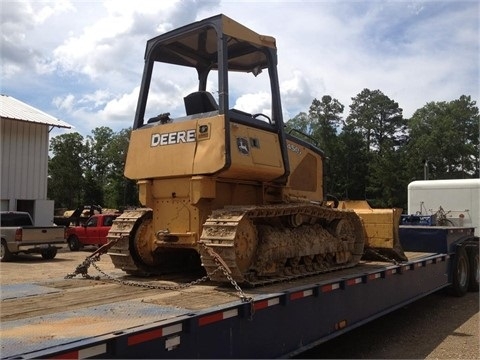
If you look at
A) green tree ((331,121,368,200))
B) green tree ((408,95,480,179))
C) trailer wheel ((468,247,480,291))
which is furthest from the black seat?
green tree ((331,121,368,200))

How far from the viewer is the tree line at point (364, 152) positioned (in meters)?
59.0

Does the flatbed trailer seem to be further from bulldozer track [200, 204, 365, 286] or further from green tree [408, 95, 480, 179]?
green tree [408, 95, 480, 179]

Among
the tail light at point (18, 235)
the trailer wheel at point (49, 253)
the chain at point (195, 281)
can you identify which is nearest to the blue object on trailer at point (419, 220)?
the chain at point (195, 281)

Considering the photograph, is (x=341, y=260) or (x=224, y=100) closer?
(x=224, y=100)

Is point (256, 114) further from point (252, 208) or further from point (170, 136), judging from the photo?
point (252, 208)

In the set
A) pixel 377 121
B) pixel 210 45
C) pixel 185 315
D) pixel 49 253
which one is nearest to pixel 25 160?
pixel 49 253

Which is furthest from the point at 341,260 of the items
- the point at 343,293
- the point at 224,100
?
the point at 224,100

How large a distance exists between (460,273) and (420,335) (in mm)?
3665

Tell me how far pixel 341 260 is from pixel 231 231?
2829mm

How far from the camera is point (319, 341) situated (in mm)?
5574

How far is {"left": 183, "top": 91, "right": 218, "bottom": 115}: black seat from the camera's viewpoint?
689 centimetres

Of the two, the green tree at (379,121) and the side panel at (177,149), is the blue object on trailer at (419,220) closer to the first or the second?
the side panel at (177,149)

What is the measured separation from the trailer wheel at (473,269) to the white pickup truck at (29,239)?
43.8 ft

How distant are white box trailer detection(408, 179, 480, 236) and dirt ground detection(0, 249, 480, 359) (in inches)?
161
